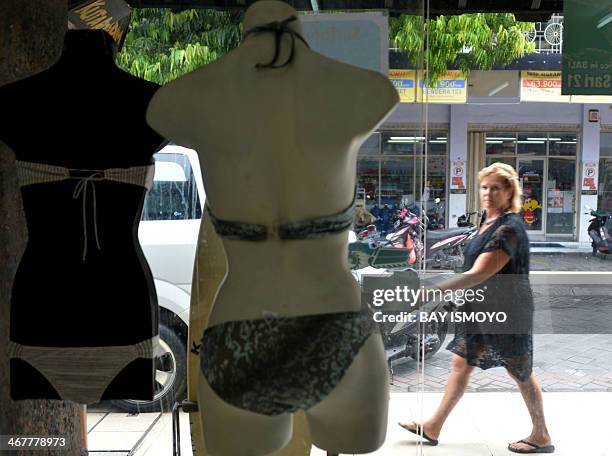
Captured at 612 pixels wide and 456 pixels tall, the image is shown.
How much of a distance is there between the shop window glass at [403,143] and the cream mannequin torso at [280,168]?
1.25 m

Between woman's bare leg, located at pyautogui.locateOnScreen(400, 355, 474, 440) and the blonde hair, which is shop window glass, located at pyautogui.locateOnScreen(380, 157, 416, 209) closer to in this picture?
the blonde hair

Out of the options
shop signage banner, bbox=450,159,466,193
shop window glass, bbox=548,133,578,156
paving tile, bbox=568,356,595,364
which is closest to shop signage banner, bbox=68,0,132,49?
shop signage banner, bbox=450,159,466,193

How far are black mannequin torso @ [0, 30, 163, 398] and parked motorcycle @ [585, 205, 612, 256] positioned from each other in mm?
5520

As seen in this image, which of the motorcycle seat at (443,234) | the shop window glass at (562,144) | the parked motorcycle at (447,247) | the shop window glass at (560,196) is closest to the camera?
the parked motorcycle at (447,247)

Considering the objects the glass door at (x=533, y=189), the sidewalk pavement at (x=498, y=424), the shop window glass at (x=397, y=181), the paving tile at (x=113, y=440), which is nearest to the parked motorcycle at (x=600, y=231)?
the glass door at (x=533, y=189)

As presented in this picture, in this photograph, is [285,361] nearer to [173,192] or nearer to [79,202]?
[79,202]

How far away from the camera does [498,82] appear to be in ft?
19.9

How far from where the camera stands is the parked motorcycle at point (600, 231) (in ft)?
19.0

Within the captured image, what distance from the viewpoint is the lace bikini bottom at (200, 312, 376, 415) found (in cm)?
114

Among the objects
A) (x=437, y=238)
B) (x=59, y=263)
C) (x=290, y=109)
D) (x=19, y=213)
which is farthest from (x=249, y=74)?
(x=437, y=238)

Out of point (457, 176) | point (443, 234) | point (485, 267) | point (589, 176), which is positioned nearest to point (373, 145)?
point (485, 267)

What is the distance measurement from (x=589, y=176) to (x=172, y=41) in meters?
5.51

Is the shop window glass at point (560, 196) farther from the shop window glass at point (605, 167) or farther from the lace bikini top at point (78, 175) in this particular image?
the lace bikini top at point (78, 175)

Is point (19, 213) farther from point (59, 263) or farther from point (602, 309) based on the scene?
point (602, 309)
